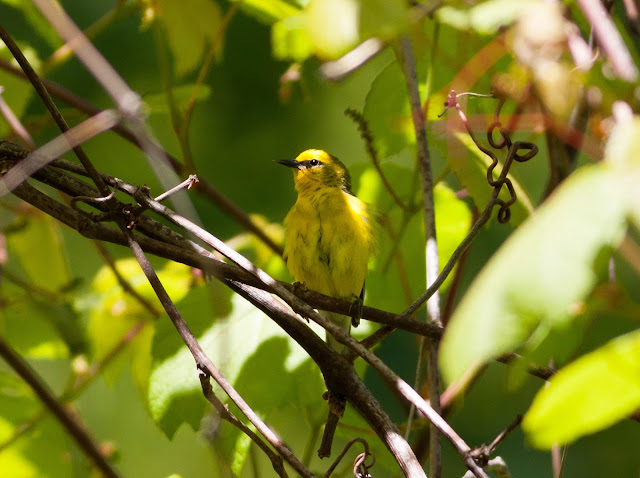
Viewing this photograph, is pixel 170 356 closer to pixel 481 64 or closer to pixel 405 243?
pixel 405 243

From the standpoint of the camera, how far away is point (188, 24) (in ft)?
5.64

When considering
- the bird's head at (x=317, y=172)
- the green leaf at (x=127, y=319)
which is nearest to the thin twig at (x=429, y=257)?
the green leaf at (x=127, y=319)

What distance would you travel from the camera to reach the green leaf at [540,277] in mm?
579

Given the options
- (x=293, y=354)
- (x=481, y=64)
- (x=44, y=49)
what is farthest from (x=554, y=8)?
(x=44, y=49)

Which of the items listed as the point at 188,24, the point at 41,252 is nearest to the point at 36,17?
the point at 41,252

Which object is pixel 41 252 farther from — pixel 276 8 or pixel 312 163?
pixel 312 163

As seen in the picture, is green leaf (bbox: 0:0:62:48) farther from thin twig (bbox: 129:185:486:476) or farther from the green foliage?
thin twig (bbox: 129:185:486:476)

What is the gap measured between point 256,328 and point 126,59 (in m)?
6.43

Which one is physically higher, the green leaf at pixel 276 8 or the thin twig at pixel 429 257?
the green leaf at pixel 276 8

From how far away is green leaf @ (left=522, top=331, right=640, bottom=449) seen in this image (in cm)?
62

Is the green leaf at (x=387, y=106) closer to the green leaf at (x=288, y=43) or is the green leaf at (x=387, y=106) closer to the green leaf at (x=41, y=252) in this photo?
the green leaf at (x=288, y=43)

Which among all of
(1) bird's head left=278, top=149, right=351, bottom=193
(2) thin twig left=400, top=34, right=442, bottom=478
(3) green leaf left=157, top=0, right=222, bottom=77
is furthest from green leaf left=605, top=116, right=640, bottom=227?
(1) bird's head left=278, top=149, right=351, bottom=193

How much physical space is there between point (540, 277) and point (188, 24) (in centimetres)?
133

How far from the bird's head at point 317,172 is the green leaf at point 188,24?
6.53 feet
